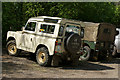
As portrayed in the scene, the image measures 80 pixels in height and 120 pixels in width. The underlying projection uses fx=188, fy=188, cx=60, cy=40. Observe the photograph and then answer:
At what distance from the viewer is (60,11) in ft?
45.9

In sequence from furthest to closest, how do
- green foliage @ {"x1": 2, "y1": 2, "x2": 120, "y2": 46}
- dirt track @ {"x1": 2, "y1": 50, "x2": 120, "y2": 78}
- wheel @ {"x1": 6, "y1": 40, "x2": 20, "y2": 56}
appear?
green foliage @ {"x1": 2, "y1": 2, "x2": 120, "y2": 46} → wheel @ {"x1": 6, "y1": 40, "x2": 20, "y2": 56} → dirt track @ {"x1": 2, "y1": 50, "x2": 120, "y2": 78}

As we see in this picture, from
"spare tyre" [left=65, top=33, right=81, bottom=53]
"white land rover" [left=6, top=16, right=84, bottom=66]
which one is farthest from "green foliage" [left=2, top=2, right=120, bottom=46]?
"spare tyre" [left=65, top=33, right=81, bottom=53]

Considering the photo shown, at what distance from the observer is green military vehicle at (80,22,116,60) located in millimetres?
11438

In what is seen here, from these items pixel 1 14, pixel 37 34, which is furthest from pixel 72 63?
pixel 1 14

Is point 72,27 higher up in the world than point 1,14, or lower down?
lower down

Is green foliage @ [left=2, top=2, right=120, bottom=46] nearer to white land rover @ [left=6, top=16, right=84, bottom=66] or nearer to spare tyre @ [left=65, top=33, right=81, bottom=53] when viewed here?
white land rover @ [left=6, top=16, right=84, bottom=66]

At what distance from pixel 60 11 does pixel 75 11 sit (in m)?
1.39

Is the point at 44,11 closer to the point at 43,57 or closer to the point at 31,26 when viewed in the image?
the point at 31,26

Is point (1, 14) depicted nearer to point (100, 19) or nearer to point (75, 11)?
point (75, 11)

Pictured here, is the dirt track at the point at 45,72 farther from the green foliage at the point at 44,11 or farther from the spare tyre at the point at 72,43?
the green foliage at the point at 44,11

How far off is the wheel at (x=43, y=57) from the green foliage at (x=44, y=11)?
4.65m

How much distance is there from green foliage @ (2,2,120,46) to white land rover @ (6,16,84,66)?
146 inches

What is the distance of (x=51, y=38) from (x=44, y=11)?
20.1ft

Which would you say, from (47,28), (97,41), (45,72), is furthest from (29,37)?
(97,41)
